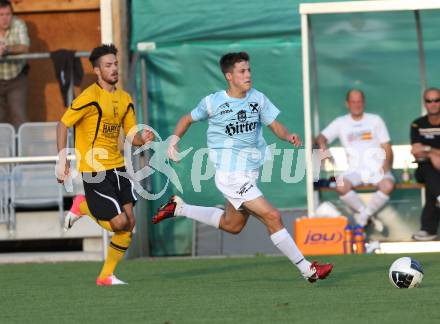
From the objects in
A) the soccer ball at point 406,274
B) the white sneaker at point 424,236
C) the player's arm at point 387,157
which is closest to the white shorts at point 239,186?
the soccer ball at point 406,274

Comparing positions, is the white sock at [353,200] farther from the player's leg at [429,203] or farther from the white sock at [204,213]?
the white sock at [204,213]

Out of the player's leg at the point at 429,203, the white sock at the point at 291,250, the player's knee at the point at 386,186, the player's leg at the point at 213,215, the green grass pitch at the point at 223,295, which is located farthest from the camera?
the player's knee at the point at 386,186

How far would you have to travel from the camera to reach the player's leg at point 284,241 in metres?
9.18

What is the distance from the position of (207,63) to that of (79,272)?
4.09 m

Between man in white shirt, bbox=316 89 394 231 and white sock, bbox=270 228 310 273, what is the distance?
15.2 ft

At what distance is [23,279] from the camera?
11000 mm

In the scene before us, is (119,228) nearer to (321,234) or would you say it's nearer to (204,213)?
(204,213)

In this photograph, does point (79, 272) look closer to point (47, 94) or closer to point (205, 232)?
point (205, 232)

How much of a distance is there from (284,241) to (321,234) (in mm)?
4029

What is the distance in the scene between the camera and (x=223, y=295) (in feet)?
28.5

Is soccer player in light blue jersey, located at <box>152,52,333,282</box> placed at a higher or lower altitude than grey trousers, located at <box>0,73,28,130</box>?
lower

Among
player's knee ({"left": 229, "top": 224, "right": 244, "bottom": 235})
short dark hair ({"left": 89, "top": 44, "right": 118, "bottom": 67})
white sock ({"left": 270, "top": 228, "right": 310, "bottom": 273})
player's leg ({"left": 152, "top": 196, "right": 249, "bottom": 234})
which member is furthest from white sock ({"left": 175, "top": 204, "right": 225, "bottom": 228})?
short dark hair ({"left": 89, "top": 44, "right": 118, "bottom": 67})

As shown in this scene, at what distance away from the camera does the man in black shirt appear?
13500 mm

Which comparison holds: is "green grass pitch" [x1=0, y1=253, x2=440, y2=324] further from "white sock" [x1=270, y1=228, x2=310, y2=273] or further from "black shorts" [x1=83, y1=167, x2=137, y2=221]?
"black shorts" [x1=83, y1=167, x2=137, y2=221]
